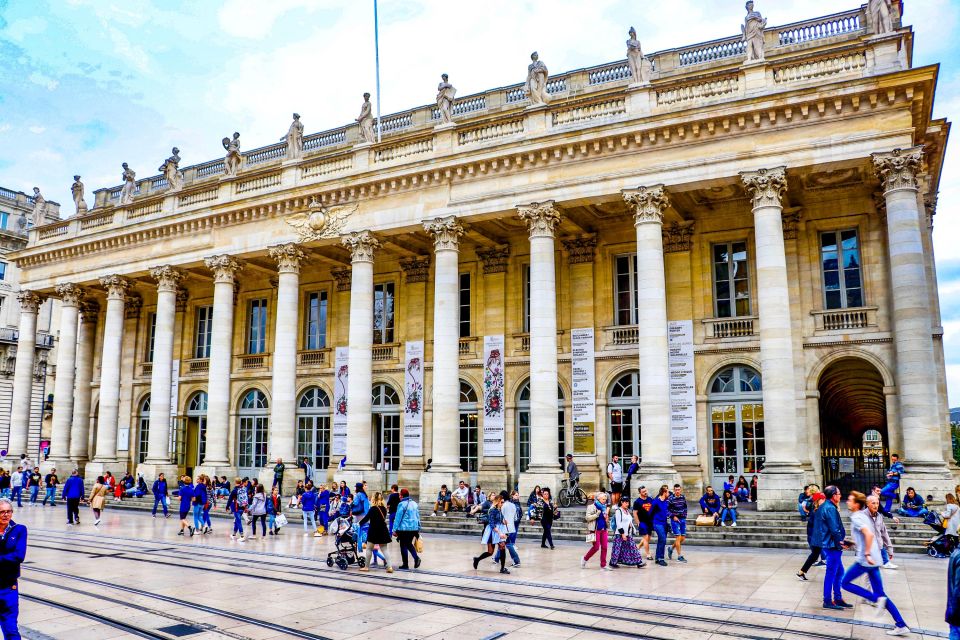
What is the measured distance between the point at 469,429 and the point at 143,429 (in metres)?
16.9

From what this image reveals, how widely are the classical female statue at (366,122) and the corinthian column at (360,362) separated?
11.2 feet

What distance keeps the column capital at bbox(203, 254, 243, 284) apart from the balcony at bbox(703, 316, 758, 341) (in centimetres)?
1683

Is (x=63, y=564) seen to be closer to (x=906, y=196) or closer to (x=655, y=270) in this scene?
(x=655, y=270)

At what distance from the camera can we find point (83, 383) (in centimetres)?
3472

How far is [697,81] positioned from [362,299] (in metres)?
12.2

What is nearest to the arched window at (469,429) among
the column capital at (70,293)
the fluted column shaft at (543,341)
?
the fluted column shaft at (543,341)

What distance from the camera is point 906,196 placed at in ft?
60.1

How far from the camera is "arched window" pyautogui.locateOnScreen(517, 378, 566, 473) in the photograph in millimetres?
24859

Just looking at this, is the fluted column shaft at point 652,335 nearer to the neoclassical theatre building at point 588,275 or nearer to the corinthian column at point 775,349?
the neoclassical theatre building at point 588,275

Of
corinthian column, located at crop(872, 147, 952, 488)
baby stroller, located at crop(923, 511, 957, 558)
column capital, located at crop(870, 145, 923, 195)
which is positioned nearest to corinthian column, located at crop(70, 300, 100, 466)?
corinthian column, located at crop(872, 147, 952, 488)

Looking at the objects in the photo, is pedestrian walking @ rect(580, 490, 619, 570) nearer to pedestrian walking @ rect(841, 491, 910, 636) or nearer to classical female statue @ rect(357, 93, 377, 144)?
pedestrian walking @ rect(841, 491, 910, 636)

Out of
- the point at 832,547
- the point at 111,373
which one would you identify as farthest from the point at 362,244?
the point at 832,547

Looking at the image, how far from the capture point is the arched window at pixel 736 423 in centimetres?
2191

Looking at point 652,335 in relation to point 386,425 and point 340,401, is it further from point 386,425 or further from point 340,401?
point 340,401
